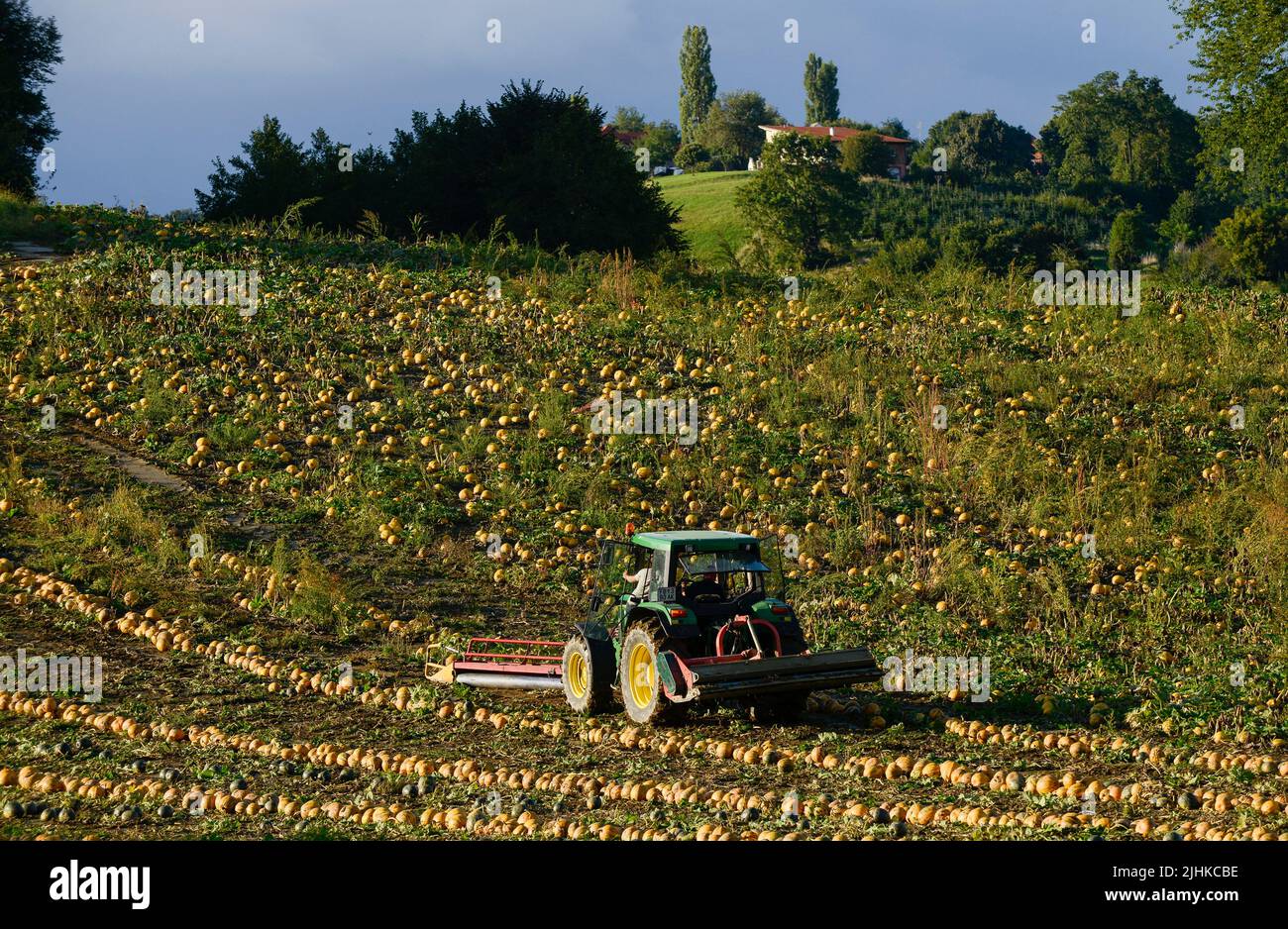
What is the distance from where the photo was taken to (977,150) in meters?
103

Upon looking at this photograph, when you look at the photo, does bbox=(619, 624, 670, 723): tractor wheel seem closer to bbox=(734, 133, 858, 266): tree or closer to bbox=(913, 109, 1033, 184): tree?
bbox=(734, 133, 858, 266): tree

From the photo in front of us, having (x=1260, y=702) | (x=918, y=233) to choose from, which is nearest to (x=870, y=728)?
(x=1260, y=702)

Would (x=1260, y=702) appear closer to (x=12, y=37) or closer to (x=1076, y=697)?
(x=1076, y=697)

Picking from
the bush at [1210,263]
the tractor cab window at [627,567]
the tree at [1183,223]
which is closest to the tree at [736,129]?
the tree at [1183,223]

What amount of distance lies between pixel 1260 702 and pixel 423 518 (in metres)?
9.00

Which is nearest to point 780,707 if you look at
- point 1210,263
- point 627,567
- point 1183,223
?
point 627,567

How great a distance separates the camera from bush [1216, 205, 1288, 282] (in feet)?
192

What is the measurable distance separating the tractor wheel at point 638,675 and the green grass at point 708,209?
180 ft

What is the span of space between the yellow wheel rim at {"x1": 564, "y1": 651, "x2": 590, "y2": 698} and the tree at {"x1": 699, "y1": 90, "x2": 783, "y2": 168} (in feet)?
353

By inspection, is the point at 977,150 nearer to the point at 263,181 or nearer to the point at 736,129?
the point at 736,129

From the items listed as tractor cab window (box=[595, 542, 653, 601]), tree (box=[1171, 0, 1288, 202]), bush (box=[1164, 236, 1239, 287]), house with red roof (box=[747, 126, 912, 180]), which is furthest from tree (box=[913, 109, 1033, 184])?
tractor cab window (box=[595, 542, 653, 601])

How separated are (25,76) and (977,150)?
81.7m

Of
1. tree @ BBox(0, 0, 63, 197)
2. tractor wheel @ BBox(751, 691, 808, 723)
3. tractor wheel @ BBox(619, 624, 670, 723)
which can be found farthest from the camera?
tree @ BBox(0, 0, 63, 197)
